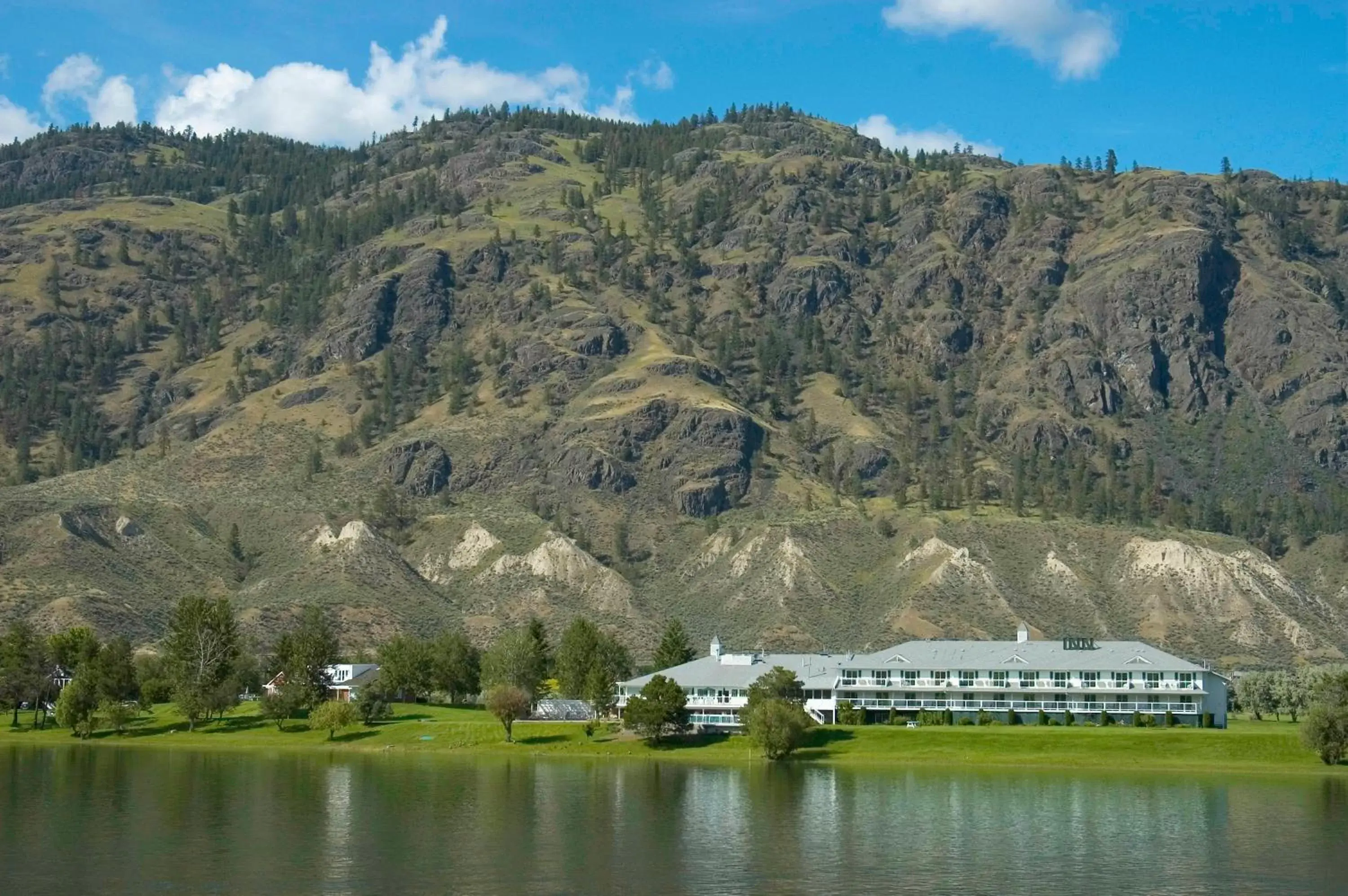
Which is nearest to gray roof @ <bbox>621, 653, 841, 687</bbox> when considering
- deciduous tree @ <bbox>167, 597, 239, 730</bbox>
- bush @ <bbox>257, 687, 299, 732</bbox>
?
bush @ <bbox>257, 687, 299, 732</bbox>

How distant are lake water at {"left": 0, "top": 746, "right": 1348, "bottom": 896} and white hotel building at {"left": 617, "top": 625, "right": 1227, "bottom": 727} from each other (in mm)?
26118

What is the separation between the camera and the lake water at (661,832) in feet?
225

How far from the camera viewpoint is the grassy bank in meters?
115

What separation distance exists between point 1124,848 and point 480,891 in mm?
30642

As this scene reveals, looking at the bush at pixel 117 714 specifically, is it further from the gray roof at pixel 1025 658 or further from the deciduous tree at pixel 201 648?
the gray roof at pixel 1025 658

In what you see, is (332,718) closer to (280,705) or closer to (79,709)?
(280,705)

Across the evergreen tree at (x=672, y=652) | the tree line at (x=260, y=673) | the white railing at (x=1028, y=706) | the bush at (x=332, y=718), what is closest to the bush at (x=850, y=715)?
the white railing at (x=1028, y=706)

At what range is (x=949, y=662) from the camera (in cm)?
14238

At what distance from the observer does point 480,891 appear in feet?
216

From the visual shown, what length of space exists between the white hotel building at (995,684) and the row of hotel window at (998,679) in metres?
0.07

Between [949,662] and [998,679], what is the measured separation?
14.9 feet

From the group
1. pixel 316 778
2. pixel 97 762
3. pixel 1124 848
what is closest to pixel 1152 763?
pixel 1124 848

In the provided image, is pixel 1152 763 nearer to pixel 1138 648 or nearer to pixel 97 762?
pixel 1138 648

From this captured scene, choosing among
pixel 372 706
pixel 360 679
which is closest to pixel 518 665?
pixel 372 706
